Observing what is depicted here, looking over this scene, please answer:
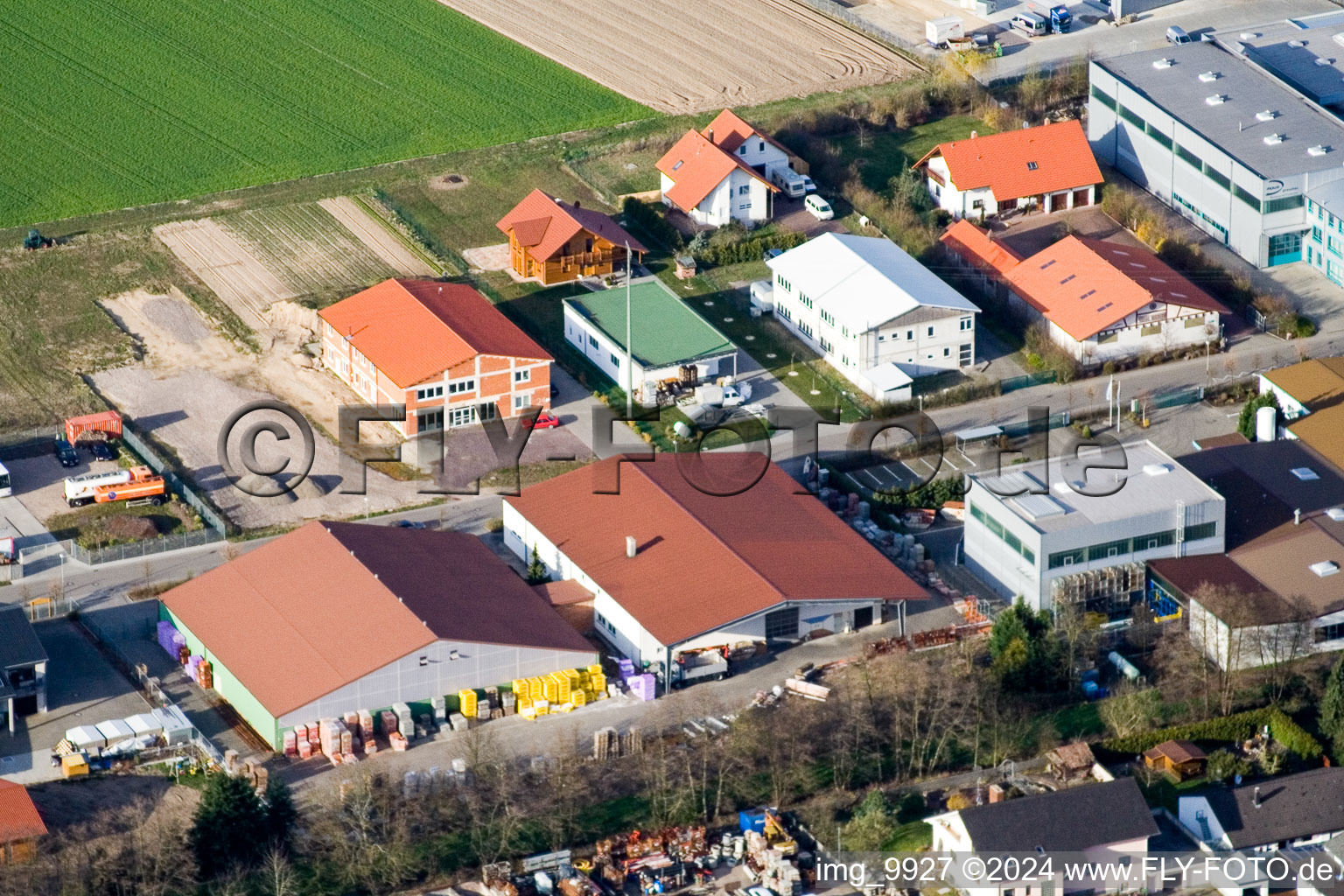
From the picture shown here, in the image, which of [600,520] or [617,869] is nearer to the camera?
[617,869]

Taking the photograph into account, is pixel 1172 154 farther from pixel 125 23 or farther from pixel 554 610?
pixel 125 23

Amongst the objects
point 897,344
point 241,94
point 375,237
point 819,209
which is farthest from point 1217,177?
point 241,94

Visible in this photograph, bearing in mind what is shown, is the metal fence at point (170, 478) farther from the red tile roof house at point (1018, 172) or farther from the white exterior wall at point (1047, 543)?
the red tile roof house at point (1018, 172)

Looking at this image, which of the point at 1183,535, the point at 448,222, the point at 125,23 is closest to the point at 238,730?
the point at 1183,535

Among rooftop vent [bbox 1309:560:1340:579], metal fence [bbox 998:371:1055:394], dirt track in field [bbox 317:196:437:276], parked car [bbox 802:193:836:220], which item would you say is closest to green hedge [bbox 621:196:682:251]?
parked car [bbox 802:193:836:220]

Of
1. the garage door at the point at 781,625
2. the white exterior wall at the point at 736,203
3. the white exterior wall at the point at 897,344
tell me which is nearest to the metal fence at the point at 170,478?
the garage door at the point at 781,625

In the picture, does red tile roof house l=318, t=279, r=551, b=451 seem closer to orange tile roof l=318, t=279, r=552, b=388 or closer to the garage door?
orange tile roof l=318, t=279, r=552, b=388

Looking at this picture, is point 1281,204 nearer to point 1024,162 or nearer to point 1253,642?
point 1024,162
